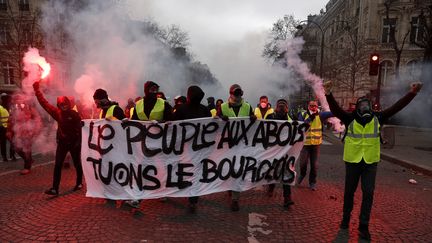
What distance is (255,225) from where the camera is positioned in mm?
4309

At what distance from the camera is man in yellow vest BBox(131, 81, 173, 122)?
491 cm

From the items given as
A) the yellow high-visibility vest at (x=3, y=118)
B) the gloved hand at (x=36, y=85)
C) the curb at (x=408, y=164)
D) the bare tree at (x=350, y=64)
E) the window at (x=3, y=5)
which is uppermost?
the window at (x=3, y=5)

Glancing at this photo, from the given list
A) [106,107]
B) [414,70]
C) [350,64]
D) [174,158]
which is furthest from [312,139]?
[414,70]

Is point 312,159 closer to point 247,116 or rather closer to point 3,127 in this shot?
point 247,116

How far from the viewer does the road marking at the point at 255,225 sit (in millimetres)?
3943

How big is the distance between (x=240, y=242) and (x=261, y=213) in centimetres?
111

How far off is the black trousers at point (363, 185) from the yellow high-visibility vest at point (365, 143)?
0.29ft

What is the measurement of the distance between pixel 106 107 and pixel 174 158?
157 cm

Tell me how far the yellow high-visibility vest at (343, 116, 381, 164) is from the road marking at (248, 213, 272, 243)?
148 centimetres

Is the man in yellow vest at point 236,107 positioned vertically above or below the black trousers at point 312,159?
above

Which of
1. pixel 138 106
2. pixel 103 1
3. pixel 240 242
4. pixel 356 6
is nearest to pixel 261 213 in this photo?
pixel 240 242

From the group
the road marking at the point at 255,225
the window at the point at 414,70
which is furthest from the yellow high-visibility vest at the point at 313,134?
the window at the point at 414,70

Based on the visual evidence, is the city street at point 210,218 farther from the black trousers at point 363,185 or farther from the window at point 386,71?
the window at point 386,71

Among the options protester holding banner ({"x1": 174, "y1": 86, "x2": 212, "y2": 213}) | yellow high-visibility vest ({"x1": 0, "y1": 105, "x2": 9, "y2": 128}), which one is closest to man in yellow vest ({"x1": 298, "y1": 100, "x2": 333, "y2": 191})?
protester holding banner ({"x1": 174, "y1": 86, "x2": 212, "y2": 213})
